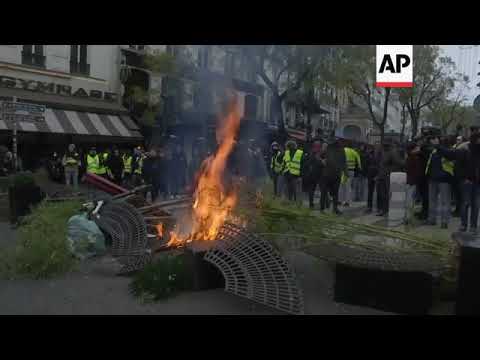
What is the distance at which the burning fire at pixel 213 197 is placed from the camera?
5109mm

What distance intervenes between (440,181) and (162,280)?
6012mm

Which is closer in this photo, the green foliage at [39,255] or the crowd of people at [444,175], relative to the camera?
the green foliage at [39,255]

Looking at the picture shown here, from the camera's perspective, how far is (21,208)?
8344 mm

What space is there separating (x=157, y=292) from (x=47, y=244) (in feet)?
5.33

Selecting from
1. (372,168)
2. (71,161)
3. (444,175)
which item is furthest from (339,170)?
(71,161)

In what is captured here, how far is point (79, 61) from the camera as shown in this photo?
22.1m

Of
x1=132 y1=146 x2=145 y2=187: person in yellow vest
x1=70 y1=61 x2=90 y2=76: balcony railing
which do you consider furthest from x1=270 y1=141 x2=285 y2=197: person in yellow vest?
x1=70 y1=61 x2=90 y2=76: balcony railing

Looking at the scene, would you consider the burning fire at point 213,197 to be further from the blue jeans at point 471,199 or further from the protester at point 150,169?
the protester at point 150,169

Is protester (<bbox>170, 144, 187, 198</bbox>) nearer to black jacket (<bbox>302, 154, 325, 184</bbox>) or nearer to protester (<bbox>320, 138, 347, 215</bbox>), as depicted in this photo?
black jacket (<bbox>302, 154, 325, 184</bbox>)

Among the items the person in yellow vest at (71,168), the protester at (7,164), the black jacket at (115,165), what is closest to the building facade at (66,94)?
the protester at (7,164)

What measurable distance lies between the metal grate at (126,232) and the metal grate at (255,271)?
1.18m

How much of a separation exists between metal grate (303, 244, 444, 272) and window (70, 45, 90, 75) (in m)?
20.1

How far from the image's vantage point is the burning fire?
5.11 metres

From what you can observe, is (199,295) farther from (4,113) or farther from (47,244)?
(4,113)
